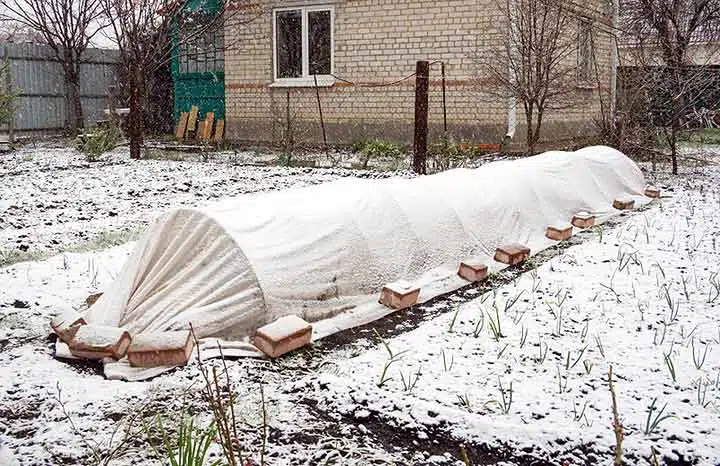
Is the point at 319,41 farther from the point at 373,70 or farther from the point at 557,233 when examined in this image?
the point at 557,233

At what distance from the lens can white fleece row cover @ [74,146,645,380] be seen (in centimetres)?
311

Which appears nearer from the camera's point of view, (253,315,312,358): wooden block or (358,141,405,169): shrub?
(253,315,312,358): wooden block

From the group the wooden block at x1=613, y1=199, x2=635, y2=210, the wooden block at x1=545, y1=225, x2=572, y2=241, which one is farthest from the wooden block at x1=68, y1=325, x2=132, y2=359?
the wooden block at x1=613, y1=199, x2=635, y2=210

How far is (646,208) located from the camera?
6.29 m

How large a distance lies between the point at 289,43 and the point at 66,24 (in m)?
5.35

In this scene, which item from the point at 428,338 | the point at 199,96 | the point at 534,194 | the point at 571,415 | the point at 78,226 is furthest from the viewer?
the point at 199,96

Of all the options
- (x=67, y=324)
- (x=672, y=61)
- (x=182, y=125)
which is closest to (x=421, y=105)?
(x=672, y=61)

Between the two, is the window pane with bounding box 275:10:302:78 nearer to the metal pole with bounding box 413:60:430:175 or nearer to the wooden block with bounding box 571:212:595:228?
the metal pole with bounding box 413:60:430:175

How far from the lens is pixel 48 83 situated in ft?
50.9

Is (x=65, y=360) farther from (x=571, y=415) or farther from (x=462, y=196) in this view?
(x=462, y=196)

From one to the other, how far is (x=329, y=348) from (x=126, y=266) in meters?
1.14

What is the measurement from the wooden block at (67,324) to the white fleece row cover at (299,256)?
7cm

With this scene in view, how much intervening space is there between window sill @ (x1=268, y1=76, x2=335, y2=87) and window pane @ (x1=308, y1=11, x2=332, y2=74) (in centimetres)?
17

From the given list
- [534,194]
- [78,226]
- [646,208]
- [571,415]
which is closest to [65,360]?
[571,415]
